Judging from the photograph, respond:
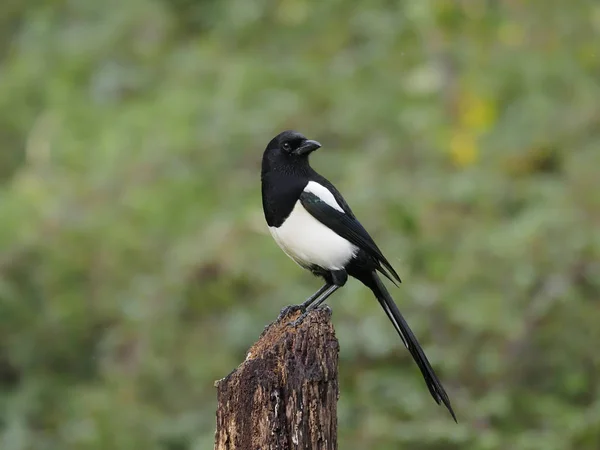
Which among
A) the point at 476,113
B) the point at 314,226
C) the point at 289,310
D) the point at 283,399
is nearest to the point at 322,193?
the point at 314,226

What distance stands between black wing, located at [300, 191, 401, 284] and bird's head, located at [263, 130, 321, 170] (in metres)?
0.17

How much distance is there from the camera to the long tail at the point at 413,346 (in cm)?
391

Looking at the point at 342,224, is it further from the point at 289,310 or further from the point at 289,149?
the point at 289,310

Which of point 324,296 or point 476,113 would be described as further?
point 476,113

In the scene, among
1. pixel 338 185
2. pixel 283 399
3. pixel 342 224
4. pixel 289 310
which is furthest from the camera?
pixel 338 185

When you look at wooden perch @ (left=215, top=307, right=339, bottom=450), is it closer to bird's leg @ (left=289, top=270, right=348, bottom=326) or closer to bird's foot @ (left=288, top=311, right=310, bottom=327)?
bird's foot @ (left=288, top=311, right=310, bottom=327)

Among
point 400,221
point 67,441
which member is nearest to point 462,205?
point 400,221

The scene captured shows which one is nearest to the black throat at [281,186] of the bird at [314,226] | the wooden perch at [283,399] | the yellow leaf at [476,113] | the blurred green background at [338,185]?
the bird at [314,226]

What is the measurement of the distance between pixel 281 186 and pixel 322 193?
17cm

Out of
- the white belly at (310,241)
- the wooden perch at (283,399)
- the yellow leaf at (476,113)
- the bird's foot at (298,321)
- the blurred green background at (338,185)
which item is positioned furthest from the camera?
the yellow leaf at (476,113)

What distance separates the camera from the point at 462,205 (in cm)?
754

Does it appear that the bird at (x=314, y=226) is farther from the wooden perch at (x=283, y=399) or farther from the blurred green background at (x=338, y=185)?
the blurred green background at (x=338, y=185)

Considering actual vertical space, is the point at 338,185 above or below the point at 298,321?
above

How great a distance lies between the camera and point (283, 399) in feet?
10.8
